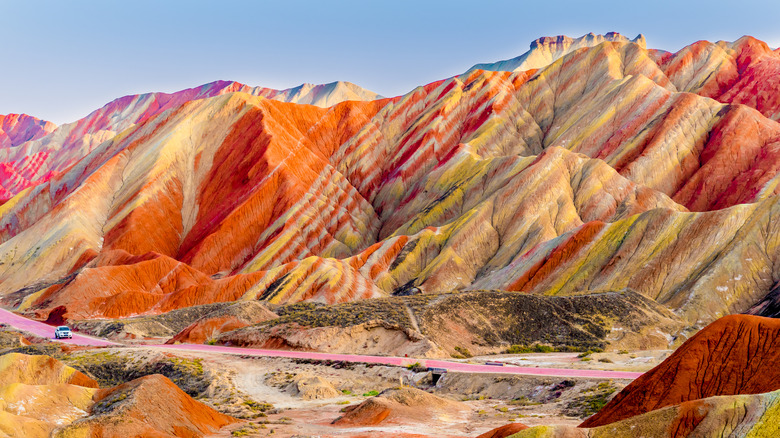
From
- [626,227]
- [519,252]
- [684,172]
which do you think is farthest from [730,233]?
[684,172]

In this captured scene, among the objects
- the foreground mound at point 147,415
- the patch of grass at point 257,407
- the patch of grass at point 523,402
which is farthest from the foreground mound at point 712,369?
the patch of grass at point 257,407

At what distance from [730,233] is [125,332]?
6395 cm

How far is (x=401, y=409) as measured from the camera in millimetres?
33531

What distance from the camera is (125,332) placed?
71938 millimetres

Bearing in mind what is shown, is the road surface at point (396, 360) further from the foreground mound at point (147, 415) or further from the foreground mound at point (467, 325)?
the foreground mound at point (147, 415)

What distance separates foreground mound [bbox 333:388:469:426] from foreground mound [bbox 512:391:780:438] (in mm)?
14501

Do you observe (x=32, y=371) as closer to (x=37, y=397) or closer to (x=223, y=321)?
(x=37, y=397)

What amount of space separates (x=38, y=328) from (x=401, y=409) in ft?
200

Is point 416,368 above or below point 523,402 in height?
below

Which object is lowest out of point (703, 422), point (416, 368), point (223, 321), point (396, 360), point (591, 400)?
point (223, 321)

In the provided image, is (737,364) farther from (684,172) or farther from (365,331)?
(684,172)

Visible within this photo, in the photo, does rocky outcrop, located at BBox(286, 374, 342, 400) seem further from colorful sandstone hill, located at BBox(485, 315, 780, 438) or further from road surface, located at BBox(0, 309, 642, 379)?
colorful sandstone hill, located at BBox(485, 315, 780, 438)

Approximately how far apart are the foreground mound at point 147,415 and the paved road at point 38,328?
111 ft

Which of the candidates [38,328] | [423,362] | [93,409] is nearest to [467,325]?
[423,362]
